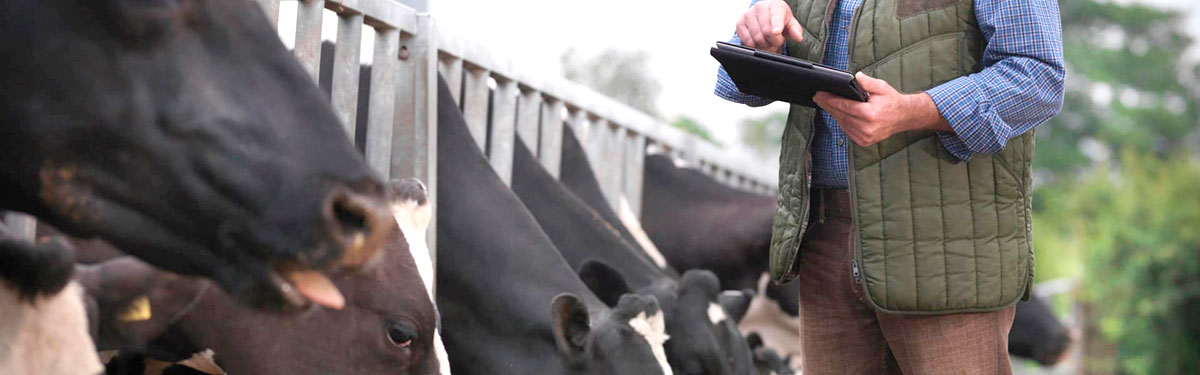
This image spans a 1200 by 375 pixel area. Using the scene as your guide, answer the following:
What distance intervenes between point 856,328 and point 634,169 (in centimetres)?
343

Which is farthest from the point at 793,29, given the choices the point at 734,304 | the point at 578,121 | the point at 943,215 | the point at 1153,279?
the point at 1153,279

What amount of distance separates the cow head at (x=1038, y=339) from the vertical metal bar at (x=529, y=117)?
3400mm

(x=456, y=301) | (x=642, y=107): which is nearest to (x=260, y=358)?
(x=456, y=301)

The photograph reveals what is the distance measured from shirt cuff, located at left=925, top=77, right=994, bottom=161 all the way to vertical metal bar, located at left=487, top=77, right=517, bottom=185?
2236 millimetres

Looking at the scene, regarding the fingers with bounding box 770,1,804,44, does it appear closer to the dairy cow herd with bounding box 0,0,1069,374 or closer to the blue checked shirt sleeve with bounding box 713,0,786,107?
the blue checked shirt sleeve with bounding box 713,0,786,107

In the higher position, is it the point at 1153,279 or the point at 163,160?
the point at 163,160

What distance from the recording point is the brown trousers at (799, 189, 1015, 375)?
2.46 metres

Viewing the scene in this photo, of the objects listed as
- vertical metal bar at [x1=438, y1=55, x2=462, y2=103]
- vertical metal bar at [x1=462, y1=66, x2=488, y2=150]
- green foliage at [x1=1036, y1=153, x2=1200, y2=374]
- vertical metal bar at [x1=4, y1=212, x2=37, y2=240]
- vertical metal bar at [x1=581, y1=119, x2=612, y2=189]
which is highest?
vertical metal bar at [x1=4, y1=212, x2=37, y2=240]

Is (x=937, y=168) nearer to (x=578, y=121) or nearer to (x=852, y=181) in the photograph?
(x=852, y=181)

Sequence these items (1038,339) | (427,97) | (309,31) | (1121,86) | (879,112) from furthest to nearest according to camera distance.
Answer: (1121,86) < (1038,339) < (427,97) < (309,31) < (879,112)

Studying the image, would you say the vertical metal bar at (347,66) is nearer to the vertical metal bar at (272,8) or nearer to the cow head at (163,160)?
the vertical metal bar at (272,8)

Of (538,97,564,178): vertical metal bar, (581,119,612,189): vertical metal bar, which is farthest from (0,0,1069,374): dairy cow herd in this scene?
(581,119,612,189): vertical metal bar

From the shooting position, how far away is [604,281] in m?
4.05

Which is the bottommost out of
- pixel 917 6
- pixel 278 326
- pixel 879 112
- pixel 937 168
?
pixel 278 326
